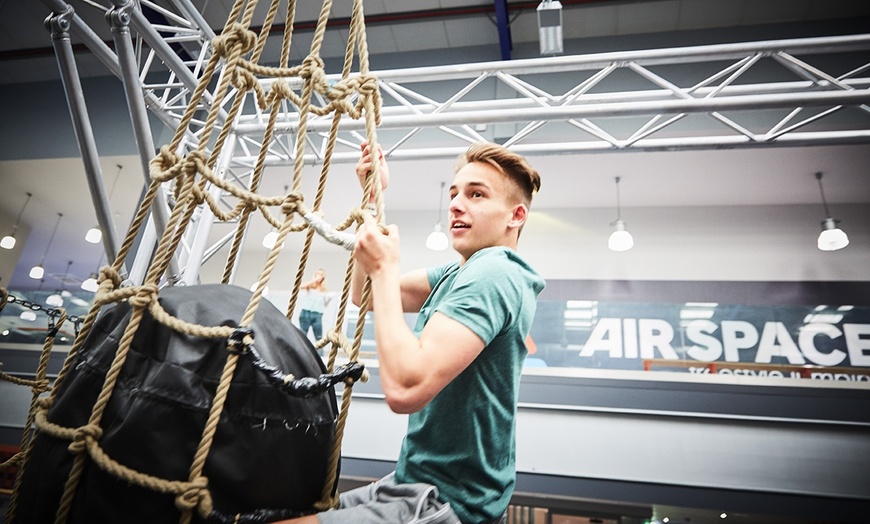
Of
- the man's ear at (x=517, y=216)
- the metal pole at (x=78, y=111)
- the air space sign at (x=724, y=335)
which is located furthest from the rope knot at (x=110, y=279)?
the air space sign at (x=724, y=335)

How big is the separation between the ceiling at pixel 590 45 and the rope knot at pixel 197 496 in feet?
15.7

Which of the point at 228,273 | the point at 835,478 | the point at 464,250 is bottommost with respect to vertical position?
the point at 835,478

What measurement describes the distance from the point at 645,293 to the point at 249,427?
5.57 meters

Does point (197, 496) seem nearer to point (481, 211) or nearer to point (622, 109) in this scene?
point (481, 211)

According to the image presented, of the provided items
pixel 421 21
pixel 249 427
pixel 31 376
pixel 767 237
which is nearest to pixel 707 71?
→ pixel 767 237

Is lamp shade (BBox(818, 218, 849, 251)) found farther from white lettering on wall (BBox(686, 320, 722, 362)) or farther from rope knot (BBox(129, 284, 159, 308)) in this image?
rope knot (BBox(129, 284, 159, 308))

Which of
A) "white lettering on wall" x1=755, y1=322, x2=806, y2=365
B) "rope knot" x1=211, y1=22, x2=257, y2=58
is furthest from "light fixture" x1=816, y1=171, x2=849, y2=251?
"rope knot" x1=211, y1=22, x2=257, y2=58

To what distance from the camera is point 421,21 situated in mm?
4840

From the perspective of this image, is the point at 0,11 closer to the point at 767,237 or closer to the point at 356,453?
the point at 356,453

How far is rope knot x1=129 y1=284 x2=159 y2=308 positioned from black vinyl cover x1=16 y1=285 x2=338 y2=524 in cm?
3

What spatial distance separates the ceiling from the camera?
4555 mm

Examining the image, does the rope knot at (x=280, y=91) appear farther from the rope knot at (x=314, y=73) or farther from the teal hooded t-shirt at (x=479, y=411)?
the teal hooded t-shirt at (x=479, y=411)

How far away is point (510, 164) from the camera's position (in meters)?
1.20

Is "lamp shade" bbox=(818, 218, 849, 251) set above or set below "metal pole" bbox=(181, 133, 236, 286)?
above
